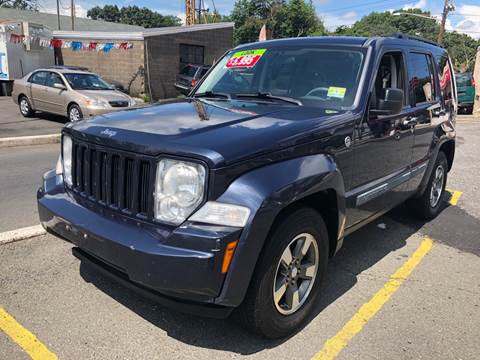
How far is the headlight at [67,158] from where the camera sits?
3.23m

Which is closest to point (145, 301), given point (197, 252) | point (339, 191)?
point (197, 252)

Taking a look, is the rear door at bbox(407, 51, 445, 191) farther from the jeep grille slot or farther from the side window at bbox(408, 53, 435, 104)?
the jeep grille slot

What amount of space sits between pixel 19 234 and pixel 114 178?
2147mm

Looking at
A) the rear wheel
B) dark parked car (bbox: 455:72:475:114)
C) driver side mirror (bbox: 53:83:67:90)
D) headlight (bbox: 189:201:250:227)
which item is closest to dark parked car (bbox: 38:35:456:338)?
headlight (bbox: 189:201:250:227)

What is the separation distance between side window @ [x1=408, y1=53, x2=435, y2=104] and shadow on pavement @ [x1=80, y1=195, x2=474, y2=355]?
151 centimetres

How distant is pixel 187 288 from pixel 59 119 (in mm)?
12927

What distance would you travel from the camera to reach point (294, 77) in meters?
3.87

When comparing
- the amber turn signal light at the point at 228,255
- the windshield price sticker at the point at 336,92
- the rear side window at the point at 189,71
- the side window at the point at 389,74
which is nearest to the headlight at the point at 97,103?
the side window at the point at 389,74

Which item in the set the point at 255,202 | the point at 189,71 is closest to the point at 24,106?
the point at 189,71

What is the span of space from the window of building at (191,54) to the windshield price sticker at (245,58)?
2020cm

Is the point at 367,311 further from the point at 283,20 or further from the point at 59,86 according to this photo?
the point at 283,20

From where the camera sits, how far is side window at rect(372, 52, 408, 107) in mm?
3816

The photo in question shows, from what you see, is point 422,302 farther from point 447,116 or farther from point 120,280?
point 447,116

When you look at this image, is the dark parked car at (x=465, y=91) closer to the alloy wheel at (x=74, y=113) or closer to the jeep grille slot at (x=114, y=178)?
the alloy wheel at (x=74, y=113)
